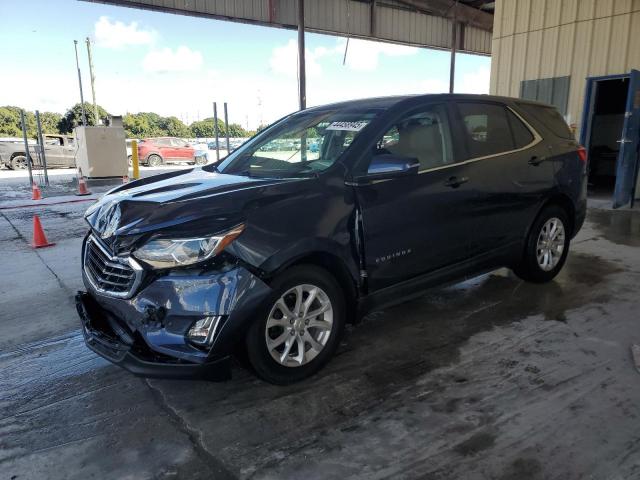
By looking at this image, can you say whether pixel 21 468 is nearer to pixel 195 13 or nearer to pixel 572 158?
pixel 572 158

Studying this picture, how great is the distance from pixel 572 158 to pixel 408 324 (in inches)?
95.8

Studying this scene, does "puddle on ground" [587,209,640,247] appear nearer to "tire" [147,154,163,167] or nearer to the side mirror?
the side mirror

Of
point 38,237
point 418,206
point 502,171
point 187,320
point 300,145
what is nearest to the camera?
point 187,320

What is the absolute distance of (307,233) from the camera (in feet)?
8.99

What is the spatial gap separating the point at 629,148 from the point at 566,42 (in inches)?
115

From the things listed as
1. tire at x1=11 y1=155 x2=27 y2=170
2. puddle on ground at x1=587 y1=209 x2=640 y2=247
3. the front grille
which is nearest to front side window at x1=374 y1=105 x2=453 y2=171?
the front grille

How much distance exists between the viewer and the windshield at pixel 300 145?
3.27m

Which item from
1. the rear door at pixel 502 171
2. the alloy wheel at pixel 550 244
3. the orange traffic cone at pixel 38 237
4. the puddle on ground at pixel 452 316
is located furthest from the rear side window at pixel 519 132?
the orange traffic cone at pixel 38 237

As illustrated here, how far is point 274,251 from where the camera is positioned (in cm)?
260

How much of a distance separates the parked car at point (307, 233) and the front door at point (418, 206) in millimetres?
11

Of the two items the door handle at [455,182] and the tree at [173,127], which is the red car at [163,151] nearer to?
the door handle at [455,182]

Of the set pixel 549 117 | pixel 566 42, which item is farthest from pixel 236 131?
pixel 549 117

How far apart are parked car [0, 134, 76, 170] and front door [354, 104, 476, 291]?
20.3 meters

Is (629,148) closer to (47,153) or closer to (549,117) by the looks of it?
(549,117)
